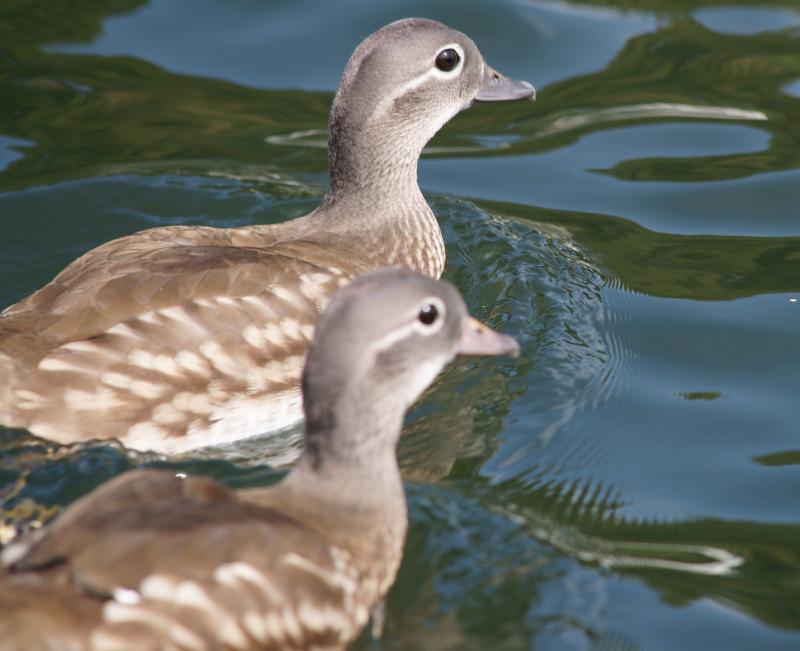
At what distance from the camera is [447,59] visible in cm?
759

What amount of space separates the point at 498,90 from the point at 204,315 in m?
2.74

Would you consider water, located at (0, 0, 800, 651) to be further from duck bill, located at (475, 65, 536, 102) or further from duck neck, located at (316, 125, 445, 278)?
duck bill, located at (475, 65, 536, 102)

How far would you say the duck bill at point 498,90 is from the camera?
26.5 ft

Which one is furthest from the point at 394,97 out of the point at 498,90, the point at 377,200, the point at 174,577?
the point at 174,577

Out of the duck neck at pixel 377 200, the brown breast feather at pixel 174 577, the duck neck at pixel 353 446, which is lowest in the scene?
the brown breast feather at pixel 174 577

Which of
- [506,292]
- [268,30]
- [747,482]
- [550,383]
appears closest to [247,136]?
[268,30]

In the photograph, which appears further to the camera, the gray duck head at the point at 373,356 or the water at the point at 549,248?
the water at the point at 549,248

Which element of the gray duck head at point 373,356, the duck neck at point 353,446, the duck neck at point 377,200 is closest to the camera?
the gray duck head at point 373,356

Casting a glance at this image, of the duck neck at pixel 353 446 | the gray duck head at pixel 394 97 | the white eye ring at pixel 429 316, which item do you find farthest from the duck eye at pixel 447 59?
the duck neck at pixel 353 446

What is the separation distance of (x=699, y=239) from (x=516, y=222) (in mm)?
1288

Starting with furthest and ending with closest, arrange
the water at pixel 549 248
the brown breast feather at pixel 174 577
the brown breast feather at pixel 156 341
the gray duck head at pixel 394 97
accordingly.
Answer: the gray duck head at pixel 394 97 → the brown breast feather at pixel 156 341 → the water at pixel 549 248 → the brown breast feather at pixel 174 577

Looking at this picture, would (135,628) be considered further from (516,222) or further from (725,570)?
(516,222)

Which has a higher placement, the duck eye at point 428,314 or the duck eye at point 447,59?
the duck eye at point 447,59

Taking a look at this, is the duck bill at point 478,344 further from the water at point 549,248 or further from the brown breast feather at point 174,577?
the brown breast feather at point 174,577
